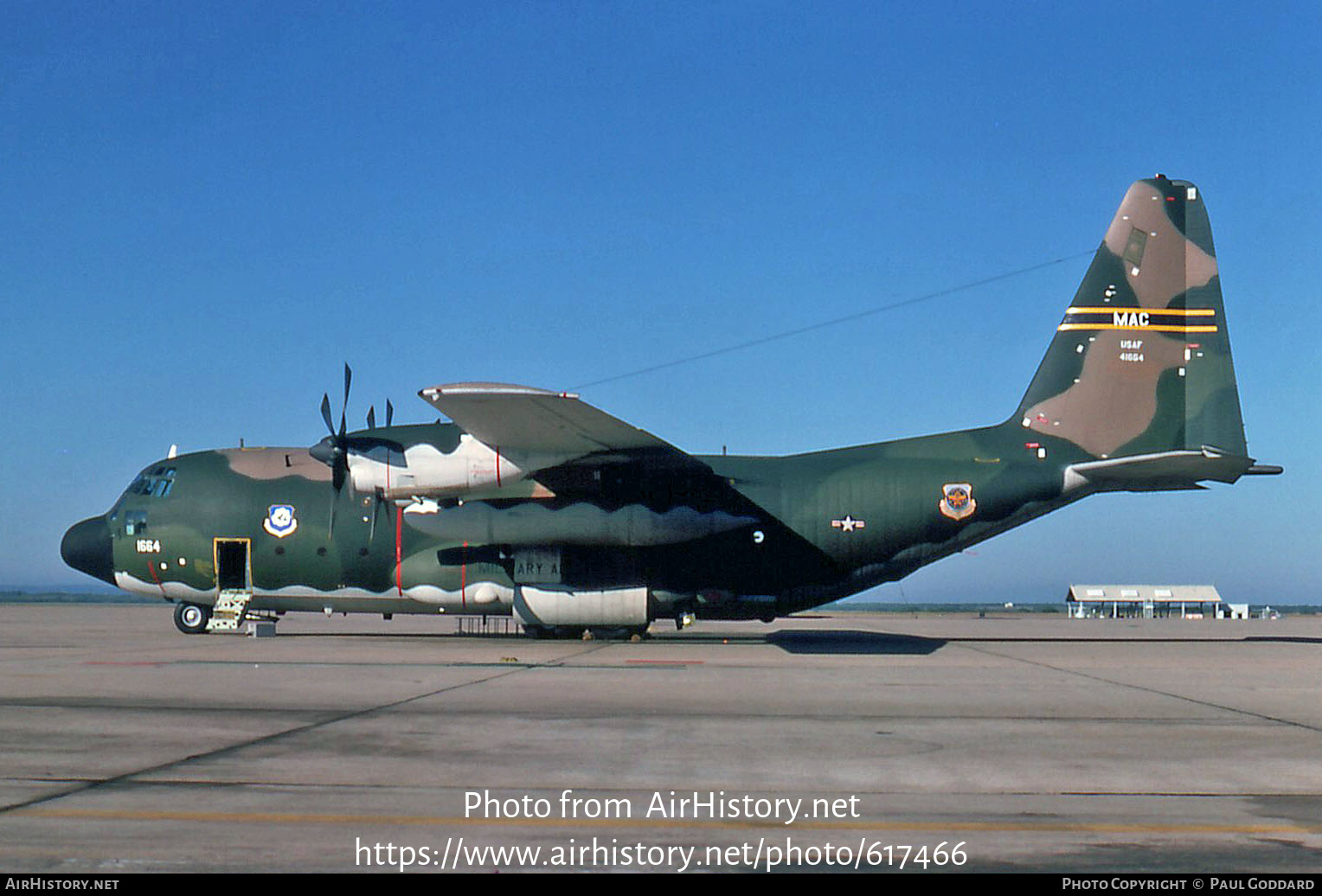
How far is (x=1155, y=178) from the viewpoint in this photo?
2417 centimetres

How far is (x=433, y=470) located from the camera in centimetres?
2191

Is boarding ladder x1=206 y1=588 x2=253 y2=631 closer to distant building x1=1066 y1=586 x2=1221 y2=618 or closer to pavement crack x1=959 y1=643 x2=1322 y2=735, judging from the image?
pavement crack x1=959 y1=643 x2=1322 y2=735

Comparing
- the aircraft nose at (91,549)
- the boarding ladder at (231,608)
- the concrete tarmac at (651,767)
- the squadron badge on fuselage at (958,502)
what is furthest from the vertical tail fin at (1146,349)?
the aircraft nose at (91,549)

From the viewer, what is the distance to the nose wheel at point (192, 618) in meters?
26.2

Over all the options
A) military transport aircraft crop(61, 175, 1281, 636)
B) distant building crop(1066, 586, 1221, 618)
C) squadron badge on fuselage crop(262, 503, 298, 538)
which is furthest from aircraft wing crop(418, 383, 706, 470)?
distant building crop(1066, 586, 1221, 618)

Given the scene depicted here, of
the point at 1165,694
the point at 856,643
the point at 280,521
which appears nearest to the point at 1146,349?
the point at 856,643

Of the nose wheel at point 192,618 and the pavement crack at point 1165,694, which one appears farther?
the nose wheel at point 192,618

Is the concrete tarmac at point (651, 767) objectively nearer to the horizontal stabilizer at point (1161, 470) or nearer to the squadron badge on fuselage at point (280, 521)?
the horizontal stabilizer at point (1161, 470)

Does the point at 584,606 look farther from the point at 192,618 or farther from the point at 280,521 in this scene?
the point at 192,618

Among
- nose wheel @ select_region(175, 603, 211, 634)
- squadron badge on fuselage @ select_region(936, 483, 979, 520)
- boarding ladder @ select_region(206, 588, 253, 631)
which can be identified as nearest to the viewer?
squadron badge on fuselage @ select_region(936, 483, 979, 520)

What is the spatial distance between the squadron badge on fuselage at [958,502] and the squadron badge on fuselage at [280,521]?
14217 millimetres

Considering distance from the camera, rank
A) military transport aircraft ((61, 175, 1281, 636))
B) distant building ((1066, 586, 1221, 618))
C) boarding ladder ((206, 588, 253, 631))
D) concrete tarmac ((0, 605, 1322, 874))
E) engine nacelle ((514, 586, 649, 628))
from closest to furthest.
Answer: concrete tarmac ((0, 605, 1322, 874)) → military transport aircraft ((61, 175, 1281, 636)) → engine nacelle ((514, 586, 649, 628)) → boarding ladder ((206, 588, 253, 631)) → distant building ((1066, 586, 1221, 618))

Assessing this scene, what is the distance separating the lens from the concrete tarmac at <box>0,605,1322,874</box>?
5766 mm

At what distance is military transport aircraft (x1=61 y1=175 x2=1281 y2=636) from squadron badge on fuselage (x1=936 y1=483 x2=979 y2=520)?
0.12ft
